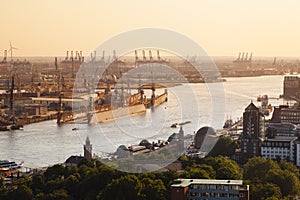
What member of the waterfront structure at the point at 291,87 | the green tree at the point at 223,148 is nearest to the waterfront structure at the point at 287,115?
the green tree at the point at 223,148

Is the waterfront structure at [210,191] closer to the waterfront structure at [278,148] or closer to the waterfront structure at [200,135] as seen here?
the waterfront structure at [278,148]

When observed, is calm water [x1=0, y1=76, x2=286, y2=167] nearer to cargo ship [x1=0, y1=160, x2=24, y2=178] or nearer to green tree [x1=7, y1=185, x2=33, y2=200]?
cargo ship [x1=0, y1=160, x2=24, y2=178]

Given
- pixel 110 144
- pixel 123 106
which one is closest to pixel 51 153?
pixel 110 144

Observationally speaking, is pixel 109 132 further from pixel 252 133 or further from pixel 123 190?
pixel 123 190

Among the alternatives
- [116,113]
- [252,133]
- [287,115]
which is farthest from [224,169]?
[116,113]

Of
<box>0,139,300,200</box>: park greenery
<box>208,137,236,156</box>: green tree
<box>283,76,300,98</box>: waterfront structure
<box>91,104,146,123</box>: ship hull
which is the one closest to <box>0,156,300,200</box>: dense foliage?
<box>0,139,300,200</box>: park greenery

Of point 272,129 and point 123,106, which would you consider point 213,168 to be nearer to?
point 272,129
